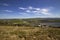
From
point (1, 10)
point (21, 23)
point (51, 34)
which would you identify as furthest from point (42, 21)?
point (1, 10)

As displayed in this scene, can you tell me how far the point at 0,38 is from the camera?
292cm

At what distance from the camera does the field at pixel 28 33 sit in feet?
9.52

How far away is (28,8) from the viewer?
3000 mm

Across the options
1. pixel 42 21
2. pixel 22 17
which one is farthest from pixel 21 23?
pixel 42 21

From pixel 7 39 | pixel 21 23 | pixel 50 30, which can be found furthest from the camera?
pixel 21 23

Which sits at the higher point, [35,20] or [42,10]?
[42,10]

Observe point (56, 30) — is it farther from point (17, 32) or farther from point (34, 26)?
point (17, 32)

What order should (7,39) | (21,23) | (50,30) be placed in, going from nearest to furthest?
(7,39) → (50,30) → (21,23)

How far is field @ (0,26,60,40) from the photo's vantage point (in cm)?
290

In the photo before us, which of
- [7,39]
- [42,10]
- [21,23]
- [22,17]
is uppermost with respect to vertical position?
[42,10]

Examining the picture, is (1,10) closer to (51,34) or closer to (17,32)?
(17,32)

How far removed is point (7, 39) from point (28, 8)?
1201 millimetres

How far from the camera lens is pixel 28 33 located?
9.91ft

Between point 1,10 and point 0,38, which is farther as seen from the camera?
point 1,10
